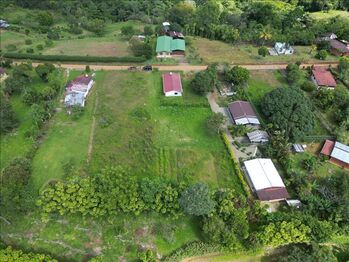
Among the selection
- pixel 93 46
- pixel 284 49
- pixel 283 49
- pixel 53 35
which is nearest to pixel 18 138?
pixel 93 46

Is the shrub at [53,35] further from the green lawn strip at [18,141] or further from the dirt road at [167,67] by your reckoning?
the green lawn strip at [18,141]

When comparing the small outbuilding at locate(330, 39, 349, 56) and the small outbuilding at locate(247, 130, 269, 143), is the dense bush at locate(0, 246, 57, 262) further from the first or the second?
the small outbuilding at locate(330, 39, 349, 56)

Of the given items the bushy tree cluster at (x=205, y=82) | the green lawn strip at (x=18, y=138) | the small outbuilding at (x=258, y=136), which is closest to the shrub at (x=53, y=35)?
Result: the green lawn strip at (x=18, y=138)

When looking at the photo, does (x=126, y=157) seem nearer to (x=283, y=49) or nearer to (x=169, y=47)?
(x=169, y=47)

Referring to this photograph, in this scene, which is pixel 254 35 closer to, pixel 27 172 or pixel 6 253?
pixel 27 172

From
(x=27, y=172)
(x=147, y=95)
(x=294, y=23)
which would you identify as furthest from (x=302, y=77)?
(x=27, y=172)

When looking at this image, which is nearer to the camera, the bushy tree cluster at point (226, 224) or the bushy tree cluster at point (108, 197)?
the bushy tree cluster at point (226, 224)

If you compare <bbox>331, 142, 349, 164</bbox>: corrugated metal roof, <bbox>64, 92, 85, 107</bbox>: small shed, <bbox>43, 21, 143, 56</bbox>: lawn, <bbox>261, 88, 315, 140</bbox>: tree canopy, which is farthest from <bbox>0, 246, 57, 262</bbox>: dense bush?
<bbox>43, 21, 143, 56</bbox>: lawn
